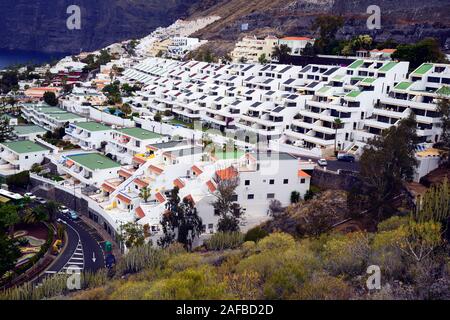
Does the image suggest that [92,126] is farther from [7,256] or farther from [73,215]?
[7,256]

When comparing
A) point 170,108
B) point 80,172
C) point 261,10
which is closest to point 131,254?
point 80,172

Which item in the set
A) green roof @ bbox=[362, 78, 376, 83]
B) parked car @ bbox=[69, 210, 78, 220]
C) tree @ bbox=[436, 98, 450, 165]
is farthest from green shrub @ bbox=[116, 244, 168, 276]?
green roof @ bbox=[362, 78, 376, 83]

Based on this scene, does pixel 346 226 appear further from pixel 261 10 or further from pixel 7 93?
pixel 261 10

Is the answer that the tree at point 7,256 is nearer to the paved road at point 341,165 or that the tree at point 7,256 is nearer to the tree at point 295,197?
the tree at point 295,197

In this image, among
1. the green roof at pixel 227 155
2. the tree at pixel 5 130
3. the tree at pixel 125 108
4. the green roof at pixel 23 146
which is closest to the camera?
the green roof at pixel 227 155

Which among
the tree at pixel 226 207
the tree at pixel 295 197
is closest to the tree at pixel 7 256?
the tree at pixel 226 207

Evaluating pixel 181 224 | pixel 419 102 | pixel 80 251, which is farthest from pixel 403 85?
pixel 80 251

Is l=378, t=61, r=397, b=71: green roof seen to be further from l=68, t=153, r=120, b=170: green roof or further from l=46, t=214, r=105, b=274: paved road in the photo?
l=46, t=214, r=105, b=274: paved road
